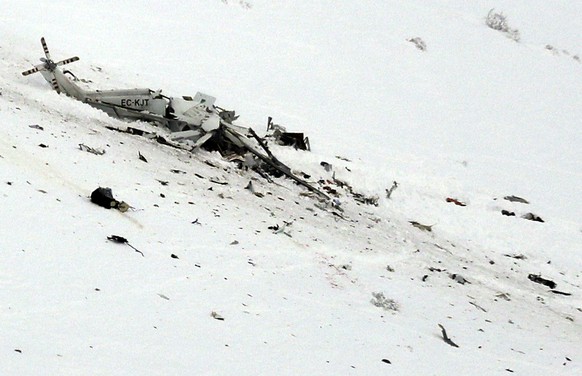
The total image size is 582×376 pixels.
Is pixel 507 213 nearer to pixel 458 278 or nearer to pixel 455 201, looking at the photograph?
pixel 455 201

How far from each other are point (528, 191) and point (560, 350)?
30.3 feet

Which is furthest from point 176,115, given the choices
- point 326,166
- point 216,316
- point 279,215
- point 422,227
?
point 216,316

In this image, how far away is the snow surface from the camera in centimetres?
443

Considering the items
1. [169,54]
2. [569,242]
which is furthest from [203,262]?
[169,54]

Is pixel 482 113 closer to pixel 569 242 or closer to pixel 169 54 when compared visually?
pixel 569 242

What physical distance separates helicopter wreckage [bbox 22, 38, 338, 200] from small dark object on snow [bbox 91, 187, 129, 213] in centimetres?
433

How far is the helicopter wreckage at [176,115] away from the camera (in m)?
10.8

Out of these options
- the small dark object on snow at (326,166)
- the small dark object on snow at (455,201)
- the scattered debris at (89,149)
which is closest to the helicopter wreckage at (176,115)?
the small dark object on snow at (326,166)

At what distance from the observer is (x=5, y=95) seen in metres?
9.34

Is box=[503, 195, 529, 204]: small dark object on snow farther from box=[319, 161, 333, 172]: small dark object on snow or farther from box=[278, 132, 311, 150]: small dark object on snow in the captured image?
box=[278, 132, 311, 150]: small dark object on snow

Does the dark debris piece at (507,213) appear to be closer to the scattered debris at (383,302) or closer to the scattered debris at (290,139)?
the scattered debris at (290,139)

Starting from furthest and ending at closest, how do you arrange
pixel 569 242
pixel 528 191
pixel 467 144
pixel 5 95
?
1. pixel 467 144
2. pixel 528 191
3. pixel 569 242
4. pixel 5 95

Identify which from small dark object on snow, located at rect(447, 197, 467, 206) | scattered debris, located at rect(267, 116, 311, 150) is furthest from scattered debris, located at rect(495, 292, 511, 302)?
scattered debris, located at rect(267, 116, 311, 150)

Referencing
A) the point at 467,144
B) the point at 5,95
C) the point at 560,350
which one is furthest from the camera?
the point at 467,144
